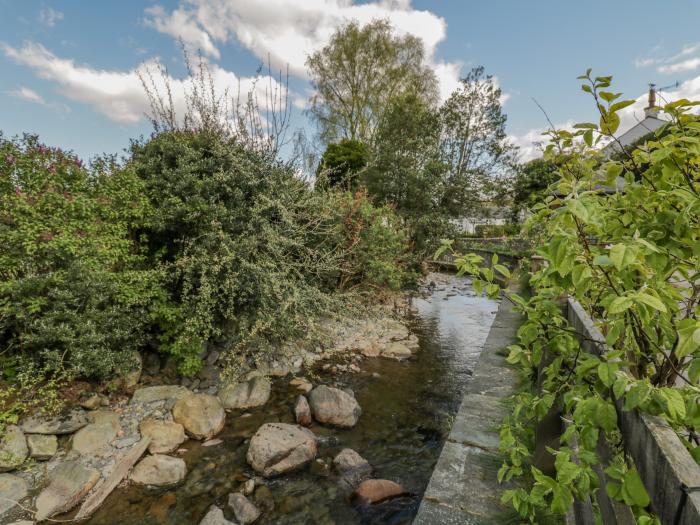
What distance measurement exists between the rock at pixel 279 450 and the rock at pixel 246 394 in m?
0.90

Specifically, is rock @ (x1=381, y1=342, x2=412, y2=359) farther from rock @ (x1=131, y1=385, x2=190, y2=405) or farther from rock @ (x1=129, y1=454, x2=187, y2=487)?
rock @ (x1=129, y1=454, x2=187, y2=487)

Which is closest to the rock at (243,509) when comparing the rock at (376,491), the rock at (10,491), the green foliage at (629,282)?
the rock at (376,491)

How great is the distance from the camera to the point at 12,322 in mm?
3740

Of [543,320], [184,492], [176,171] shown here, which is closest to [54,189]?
[176,171]

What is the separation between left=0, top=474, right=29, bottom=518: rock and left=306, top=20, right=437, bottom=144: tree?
62.1ft

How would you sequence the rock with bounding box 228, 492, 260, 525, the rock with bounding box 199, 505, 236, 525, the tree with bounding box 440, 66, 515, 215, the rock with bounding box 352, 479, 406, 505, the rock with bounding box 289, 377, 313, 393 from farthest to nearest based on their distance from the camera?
the tree with bounding box 440, 66, 515, 215
the rock with bounding box 289, 377, 313, 393
the rock with bounding box 352, 479, 406, 505
the rock with bounding box 228, 492, 260, 525
the rock with bounding box 199, 505, 236, 525

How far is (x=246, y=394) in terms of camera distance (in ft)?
15.8

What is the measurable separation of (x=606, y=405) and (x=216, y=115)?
6634mm

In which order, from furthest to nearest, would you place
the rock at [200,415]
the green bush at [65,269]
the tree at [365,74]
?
the tree at [365,74] → the rock at [200,415] → the green bush at [65,269]

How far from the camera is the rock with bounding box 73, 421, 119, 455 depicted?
11.7ft

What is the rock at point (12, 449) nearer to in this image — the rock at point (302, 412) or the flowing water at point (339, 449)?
the flowing water at point (339, 449)


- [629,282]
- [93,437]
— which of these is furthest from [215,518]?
[629,282]

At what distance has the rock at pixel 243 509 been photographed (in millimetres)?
3041

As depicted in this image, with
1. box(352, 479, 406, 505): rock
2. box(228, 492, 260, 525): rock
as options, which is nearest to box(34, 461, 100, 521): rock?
box(228, 492, 260, 525): rock
